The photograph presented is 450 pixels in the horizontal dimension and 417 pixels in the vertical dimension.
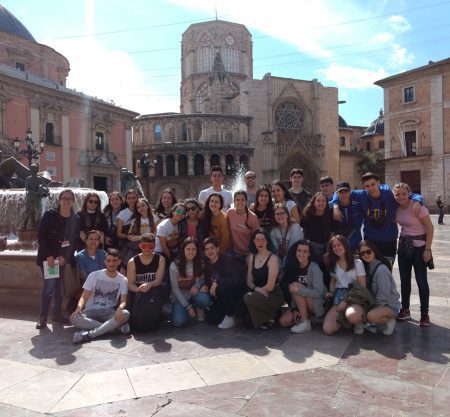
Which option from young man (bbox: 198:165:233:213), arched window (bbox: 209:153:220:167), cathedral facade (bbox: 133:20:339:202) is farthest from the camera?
arched window (bbox: 209:153:220:167)

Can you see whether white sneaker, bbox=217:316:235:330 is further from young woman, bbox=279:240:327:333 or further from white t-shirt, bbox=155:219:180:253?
white t-shirt, bbox=155:219:180:253

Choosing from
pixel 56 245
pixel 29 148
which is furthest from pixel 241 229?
pixel 29 148

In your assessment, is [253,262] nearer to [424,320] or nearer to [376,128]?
[424,320]

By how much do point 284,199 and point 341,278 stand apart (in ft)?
4.67

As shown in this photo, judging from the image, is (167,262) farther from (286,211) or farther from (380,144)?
(380,144)

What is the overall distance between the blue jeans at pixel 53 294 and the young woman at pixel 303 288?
2.91 metres

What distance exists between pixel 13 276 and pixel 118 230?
5.73 ft

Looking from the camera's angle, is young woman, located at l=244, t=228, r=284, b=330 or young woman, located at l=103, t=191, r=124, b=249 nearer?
young woman, located at l=244, t=228, r=284, b=330

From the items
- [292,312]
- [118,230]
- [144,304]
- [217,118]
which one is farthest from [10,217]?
[217,118]

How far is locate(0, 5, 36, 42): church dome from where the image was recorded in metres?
35.6

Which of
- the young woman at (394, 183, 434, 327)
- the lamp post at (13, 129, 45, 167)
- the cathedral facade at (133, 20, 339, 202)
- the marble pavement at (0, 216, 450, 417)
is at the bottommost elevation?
the marble pavement at (0, 216, 450, 417)

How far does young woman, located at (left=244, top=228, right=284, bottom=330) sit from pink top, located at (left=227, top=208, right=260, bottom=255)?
0.95 ft

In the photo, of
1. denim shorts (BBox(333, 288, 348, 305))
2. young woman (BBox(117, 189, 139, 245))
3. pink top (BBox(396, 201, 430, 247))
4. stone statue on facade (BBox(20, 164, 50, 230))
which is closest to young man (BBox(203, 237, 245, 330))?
denim shorts (BBox(333, 288, 348, 305))

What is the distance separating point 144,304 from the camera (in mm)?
5215
